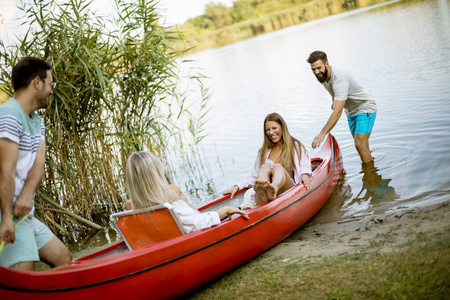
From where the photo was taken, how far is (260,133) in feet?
29.8

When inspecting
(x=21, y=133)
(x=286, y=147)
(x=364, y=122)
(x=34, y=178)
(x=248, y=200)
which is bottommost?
(x=248, y=200)

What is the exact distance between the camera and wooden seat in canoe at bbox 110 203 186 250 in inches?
123

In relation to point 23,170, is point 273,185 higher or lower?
lower

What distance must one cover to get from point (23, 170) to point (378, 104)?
7135 mm

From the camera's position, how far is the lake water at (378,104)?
508 cm

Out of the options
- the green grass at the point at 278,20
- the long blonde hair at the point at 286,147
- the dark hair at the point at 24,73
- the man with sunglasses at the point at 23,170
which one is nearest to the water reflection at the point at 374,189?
the long blonde hair at the point at 286,147

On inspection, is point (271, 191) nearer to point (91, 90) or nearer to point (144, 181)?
point (144, 181)

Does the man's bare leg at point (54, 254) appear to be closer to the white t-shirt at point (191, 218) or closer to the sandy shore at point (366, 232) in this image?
the white t-shirt at point (191, 218)

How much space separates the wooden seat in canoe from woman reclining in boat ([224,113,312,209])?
1.08 meters

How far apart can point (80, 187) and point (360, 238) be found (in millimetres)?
3500

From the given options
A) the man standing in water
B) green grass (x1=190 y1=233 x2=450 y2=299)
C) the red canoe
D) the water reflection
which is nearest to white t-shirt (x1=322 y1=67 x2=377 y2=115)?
the man standing in water

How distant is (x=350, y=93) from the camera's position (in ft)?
17.4

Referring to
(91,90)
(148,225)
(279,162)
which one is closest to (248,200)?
(279,162)

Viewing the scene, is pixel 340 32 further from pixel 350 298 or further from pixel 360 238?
pixel 350 298
